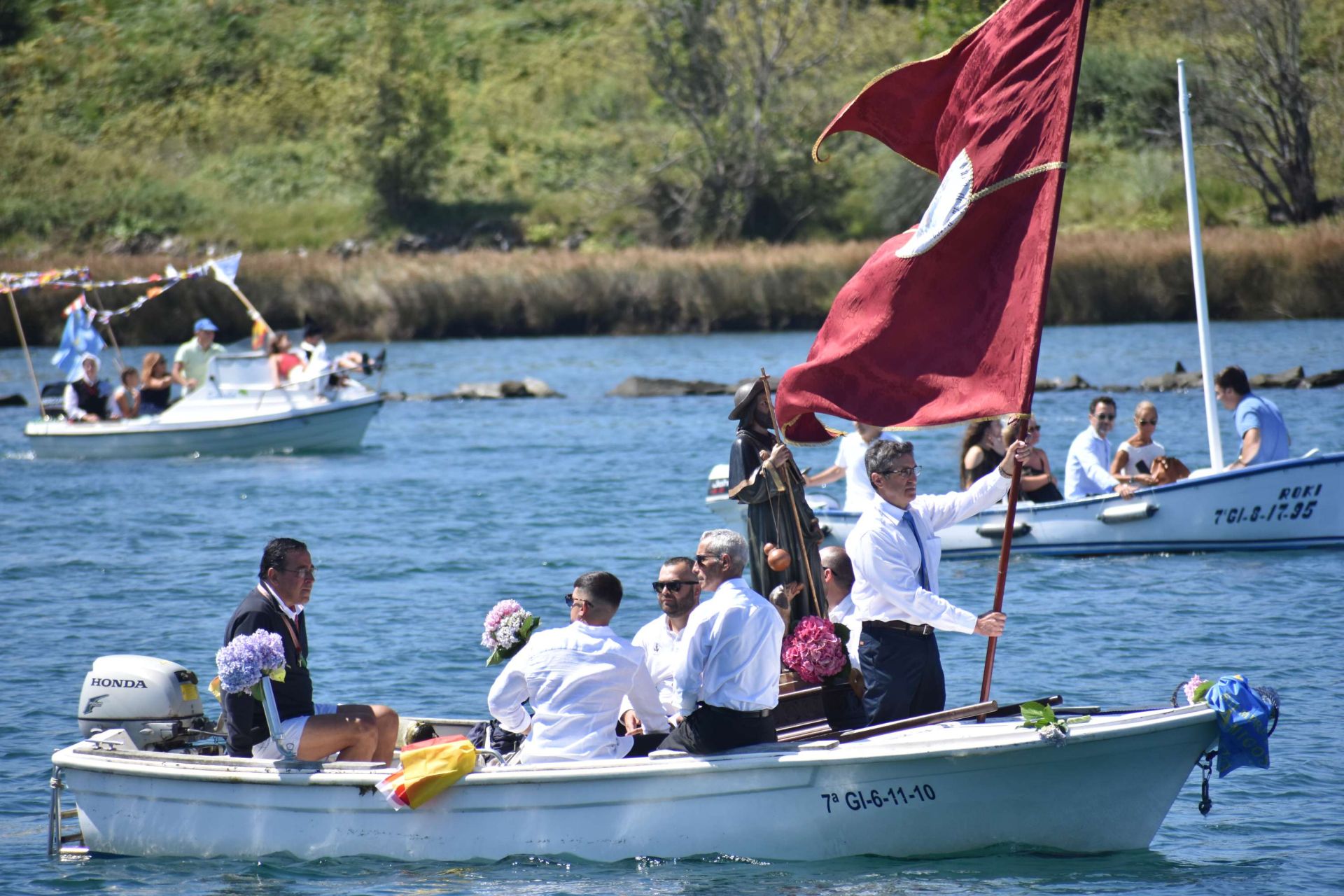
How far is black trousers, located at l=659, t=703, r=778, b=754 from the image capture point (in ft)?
25.5

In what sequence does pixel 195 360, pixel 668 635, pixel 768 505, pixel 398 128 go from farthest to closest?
1. pixel 398 128
2. pixel 195 360
3. pixel 768 505
4. pixel 668 635

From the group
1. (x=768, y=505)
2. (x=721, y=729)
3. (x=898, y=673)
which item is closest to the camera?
(x=721, y=729)

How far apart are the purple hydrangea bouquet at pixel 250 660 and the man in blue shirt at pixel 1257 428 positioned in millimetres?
9945

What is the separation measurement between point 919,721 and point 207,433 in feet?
67.5

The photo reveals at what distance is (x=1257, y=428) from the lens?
51.0ft

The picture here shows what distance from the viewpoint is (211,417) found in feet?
86.9

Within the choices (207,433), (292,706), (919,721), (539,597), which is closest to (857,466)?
(539,597)

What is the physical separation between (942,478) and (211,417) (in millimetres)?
11795

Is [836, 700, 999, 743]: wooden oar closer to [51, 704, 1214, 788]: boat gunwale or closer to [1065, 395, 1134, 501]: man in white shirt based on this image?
[51, 704, 1214, 788]: boat gunwale

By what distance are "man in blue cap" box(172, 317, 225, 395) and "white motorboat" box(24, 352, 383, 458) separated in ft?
0.56

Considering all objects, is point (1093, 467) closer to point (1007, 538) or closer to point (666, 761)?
point (1007, 538)

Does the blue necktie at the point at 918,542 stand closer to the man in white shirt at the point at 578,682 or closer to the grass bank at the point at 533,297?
the man in white shirt at the point at 578,682

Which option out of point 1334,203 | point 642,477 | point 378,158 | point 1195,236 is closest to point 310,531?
point 642,477

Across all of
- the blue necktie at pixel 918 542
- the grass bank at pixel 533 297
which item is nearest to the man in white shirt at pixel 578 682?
the blue necktie at pixel 918 542
